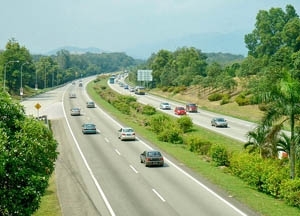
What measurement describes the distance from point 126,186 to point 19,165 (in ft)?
44.1

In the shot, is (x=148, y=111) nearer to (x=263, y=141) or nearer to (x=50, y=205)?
(x=263, y=141)

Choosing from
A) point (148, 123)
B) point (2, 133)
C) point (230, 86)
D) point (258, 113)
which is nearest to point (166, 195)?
point (2, 133)

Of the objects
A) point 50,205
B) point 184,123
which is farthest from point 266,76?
point 50,205

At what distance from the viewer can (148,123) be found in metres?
57.1

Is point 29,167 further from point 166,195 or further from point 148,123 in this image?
point 148,123

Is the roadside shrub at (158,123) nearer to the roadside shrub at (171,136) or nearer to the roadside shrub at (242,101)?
the roadside shrub at (171,136)

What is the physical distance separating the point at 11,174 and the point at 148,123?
42.3 meters

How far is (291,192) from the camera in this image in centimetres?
2283

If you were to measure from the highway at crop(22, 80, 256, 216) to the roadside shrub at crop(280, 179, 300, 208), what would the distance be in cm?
210

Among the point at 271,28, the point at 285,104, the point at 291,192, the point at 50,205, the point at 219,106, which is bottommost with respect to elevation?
the point at 219,106

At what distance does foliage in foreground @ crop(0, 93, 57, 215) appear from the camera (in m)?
15.0

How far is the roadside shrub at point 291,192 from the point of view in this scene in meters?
22.6

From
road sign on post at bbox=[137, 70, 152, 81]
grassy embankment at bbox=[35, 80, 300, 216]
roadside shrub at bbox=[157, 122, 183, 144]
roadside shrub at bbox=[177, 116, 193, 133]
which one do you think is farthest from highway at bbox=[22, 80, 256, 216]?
road sign on post at bbox=[137, 70, 152, 81]

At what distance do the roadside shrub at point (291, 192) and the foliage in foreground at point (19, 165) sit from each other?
12.2 m
